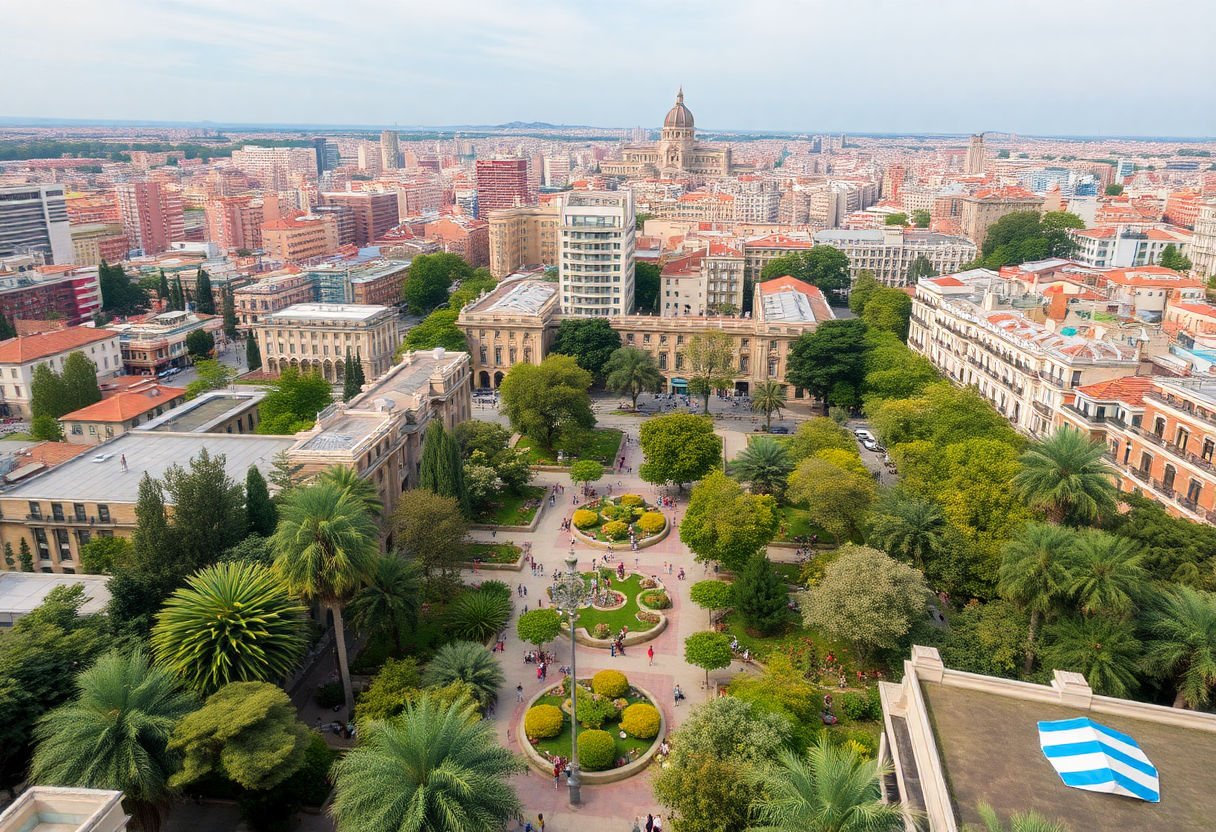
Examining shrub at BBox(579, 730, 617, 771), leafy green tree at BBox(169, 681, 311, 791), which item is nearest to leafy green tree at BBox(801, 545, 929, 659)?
shrub at BBox(579, 730, 617, 771)

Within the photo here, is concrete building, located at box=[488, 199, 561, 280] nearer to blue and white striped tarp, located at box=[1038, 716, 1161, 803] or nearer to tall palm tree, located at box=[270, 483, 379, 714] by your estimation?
tall palm tree, located at box=[270, 483, 379, 714]

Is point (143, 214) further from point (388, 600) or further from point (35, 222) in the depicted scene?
point (388, 600)

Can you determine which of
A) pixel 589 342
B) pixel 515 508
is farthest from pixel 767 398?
pixel 515 508

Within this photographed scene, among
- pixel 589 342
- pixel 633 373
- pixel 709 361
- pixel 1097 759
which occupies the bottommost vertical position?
pixel 633 373

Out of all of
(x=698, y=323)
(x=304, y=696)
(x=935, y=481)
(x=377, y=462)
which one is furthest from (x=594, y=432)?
(x=304, y=696)

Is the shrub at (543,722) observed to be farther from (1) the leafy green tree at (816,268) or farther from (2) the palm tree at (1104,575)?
(1) the leafy green tree at (816,268)

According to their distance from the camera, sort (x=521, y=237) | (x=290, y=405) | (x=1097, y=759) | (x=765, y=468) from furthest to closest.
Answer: (x=521, y=237), (x=290, y=405), (x=765, y=468), (x=1097, y=759)
